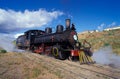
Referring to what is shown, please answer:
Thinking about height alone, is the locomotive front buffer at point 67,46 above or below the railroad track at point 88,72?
above

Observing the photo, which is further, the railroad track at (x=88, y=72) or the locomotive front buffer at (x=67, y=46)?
the locomotive front buffer at (x=67, y=46)

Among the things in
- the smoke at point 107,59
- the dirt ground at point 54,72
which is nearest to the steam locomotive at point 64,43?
the smoke at point 107,59

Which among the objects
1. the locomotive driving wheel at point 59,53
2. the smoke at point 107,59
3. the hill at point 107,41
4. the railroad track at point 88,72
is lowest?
the railroad track at point 88,72

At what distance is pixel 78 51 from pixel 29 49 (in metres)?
11.1

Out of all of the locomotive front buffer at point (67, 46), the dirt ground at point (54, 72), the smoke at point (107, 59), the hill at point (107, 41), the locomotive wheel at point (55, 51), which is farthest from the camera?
the hill at point (107, 41)

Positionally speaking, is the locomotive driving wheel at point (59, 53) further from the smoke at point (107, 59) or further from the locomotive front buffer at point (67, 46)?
the smoke at point (107, 59)

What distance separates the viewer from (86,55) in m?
14.6

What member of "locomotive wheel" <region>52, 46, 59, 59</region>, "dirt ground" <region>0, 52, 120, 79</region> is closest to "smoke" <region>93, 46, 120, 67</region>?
"dirt ground" <region>0, 52, 120, 79</region>

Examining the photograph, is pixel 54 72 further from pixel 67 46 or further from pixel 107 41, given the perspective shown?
pixel 107 41

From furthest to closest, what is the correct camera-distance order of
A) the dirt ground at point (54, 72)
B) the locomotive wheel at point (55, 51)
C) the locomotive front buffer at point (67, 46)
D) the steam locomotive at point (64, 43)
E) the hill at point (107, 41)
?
1. the hill at point (107, 41)
2. the locomotive wheel at point (55, 51)
3. the steam locomotive at point (64, 43)
4. the locomotive front buffer at point (67, 46)
5. the dirt ground at point (54, 72)

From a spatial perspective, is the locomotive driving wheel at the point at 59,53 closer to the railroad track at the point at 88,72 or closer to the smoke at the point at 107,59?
the smoke at the point at 107,59

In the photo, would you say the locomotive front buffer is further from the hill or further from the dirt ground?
the hill

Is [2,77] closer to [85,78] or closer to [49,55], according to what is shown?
[85,78]

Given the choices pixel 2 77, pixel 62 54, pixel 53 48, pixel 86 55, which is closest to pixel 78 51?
pixel 86 55
